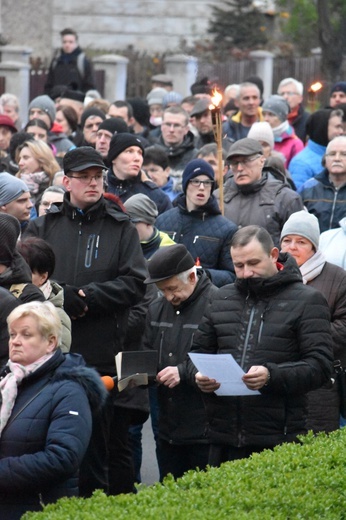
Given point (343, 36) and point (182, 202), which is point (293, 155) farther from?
point (343, 36)

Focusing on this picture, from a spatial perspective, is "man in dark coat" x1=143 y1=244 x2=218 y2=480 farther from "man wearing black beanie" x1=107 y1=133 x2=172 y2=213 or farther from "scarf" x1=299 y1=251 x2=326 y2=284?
"man wearing black beanie" x1=107 y1=133 x2=172 y2=213

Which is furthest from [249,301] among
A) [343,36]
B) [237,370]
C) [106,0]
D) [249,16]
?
[106,0]

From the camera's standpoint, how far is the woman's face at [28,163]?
1091 centimetres

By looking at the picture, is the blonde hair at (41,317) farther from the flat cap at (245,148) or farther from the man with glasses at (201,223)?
the flat cap at (245,148)

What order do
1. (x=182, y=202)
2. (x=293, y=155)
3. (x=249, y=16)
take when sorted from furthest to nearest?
1. (x=249, y=16)
2. (x=293, y=155)
3. (x=182, y=202)

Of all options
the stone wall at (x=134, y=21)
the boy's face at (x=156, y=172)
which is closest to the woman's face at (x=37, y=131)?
the boy's face at (x=156, y=172)

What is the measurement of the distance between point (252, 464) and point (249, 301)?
1.05 m

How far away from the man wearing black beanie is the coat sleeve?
4.40 m

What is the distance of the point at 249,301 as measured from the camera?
7070 millimetres

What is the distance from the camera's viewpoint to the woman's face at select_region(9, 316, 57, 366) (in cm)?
612

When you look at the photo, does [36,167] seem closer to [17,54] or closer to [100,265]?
[100,265]

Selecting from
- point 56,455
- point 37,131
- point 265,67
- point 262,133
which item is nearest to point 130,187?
point 262,133

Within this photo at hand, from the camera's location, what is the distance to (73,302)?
788 cm

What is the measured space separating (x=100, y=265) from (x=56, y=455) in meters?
2.36
